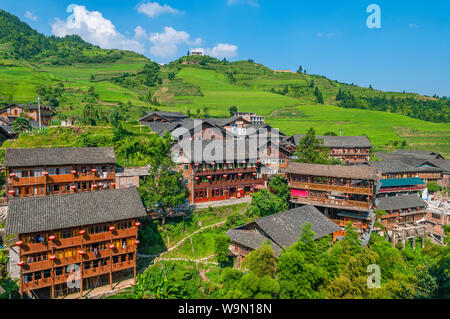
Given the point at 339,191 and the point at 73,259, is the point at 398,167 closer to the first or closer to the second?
the point at 339,191

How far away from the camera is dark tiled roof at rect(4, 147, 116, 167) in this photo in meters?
32.3

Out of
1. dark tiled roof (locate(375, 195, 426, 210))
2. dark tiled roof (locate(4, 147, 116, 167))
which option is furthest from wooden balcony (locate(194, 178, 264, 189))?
dark tiled roof (locate(375, 195, 426, 210))

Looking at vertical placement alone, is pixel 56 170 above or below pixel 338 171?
above

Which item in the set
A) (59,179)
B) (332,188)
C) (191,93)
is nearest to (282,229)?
(332,188)

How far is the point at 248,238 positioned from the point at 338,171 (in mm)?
16115

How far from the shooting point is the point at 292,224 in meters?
31.8

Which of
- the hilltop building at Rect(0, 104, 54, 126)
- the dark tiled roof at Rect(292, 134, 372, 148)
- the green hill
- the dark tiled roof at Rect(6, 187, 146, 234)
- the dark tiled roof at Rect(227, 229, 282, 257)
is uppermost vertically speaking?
the green hill

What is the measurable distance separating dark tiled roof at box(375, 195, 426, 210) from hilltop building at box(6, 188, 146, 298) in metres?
35.5

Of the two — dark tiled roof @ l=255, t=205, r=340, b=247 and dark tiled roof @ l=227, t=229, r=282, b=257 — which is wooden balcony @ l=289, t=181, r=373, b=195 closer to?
dark tiled roof @ l=255, t=205, r=340, b=247

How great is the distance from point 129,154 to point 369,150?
5456 centimetres

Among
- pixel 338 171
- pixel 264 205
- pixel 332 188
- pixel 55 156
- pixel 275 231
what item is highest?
pixel 55 156
